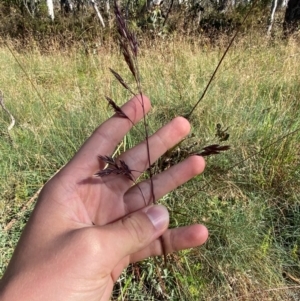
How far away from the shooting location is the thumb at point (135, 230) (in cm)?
110

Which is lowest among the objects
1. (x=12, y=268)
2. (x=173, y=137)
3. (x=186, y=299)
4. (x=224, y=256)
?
(x=186, y=299)

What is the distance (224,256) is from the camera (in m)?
1.84

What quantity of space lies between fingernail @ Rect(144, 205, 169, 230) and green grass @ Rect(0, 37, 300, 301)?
0.49 meters

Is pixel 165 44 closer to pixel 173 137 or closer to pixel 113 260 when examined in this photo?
pixel 173 137

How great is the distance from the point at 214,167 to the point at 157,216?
1.06m

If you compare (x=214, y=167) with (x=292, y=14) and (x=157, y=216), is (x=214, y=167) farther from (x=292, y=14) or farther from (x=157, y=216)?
(x=292, y=14)

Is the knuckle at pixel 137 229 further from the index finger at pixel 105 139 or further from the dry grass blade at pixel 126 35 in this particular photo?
the dry grass blade at pixel 126 35

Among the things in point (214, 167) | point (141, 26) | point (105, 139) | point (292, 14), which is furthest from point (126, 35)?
point (292, 14)

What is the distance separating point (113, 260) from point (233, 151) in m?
1.68

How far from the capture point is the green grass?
1.81 meters

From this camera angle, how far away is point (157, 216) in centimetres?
121

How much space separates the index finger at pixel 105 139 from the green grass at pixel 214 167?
49cm

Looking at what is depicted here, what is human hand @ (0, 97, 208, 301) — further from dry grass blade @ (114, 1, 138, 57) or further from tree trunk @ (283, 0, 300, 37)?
tree trunk @ (283, 0, 300, 37)

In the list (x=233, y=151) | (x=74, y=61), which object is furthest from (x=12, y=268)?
(x=74, y=61)
